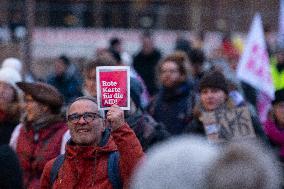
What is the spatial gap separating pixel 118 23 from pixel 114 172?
20718 millimetres

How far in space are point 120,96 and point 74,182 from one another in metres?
0.50

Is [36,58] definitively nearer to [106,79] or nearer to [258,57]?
[258,57]

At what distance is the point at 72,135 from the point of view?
5422 millimetres

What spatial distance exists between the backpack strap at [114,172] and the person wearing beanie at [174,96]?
2.81 metres

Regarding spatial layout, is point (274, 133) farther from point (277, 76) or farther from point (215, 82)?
point (277, 76)

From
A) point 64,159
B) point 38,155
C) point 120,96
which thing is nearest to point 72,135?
point 64,159

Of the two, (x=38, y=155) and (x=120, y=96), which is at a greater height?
(x=120, y=96)

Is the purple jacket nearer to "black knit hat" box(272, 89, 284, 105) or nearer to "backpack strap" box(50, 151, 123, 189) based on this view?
"black knit hat" box(272, 89, 284, 105)

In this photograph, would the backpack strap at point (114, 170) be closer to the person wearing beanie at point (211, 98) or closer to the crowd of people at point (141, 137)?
the crowd of people at point (141, 137)

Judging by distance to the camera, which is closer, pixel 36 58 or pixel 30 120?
pixel 30 120

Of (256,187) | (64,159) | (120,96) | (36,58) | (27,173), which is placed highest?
(256,187)

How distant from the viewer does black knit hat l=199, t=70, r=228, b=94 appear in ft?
22.7

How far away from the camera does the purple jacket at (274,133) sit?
6.48 metres

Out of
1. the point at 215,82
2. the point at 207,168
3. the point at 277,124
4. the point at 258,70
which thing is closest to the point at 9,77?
the point at 215,82
